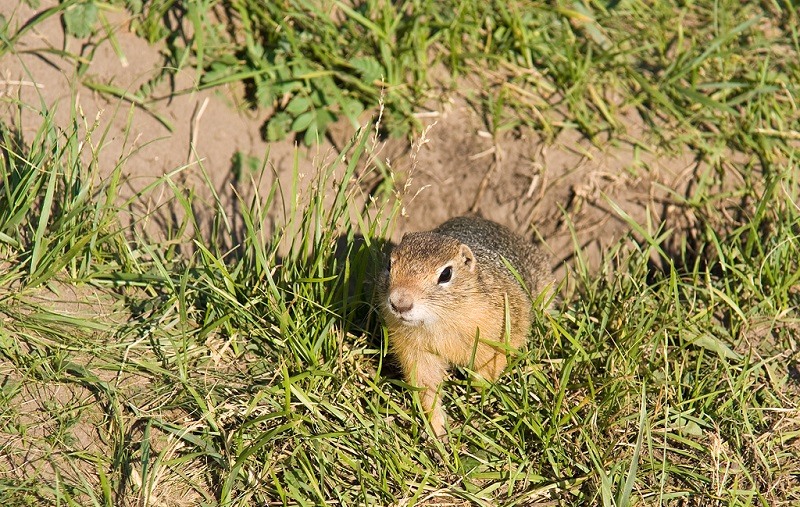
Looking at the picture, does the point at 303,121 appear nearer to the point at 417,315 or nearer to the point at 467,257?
the point at 467,257

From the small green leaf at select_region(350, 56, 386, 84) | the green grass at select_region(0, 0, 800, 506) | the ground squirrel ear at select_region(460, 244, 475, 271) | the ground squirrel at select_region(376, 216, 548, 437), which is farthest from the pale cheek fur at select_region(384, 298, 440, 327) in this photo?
the small green leaf at select_region(350, 56, 386, 84)

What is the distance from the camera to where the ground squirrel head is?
377cm

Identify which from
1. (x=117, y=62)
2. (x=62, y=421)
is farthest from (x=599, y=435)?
(x=117, y=62)

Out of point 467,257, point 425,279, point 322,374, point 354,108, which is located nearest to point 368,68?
point 354,108

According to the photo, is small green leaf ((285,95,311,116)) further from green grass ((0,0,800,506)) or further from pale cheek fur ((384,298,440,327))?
pale cheek fur ((384,298,440,327))

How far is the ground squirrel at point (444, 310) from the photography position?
3852 mm

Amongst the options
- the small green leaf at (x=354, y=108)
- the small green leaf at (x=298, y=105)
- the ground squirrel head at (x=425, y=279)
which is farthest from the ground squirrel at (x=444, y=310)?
the small green leaf at (x=298, y=105)

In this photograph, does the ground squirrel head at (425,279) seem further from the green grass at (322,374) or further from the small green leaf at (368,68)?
the small green leaf at (368,68)

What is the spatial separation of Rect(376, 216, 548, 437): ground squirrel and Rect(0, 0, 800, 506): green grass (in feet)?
0.43

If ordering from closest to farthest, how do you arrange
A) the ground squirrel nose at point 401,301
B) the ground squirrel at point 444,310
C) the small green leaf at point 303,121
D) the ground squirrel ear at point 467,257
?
the ground squirrel nose at point 401,301
the ground squirrel at point 444,310
the ground squirrel ear at point 467,257
the small green leaf at point 303,121

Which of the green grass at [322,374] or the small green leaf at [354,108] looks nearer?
the green grass at [322,374]

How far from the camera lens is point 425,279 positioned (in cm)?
386

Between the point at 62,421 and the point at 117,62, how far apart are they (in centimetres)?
267

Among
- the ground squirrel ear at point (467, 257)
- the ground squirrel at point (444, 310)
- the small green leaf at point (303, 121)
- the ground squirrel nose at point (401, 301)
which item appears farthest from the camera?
the small green leaf at point (303, 121)
